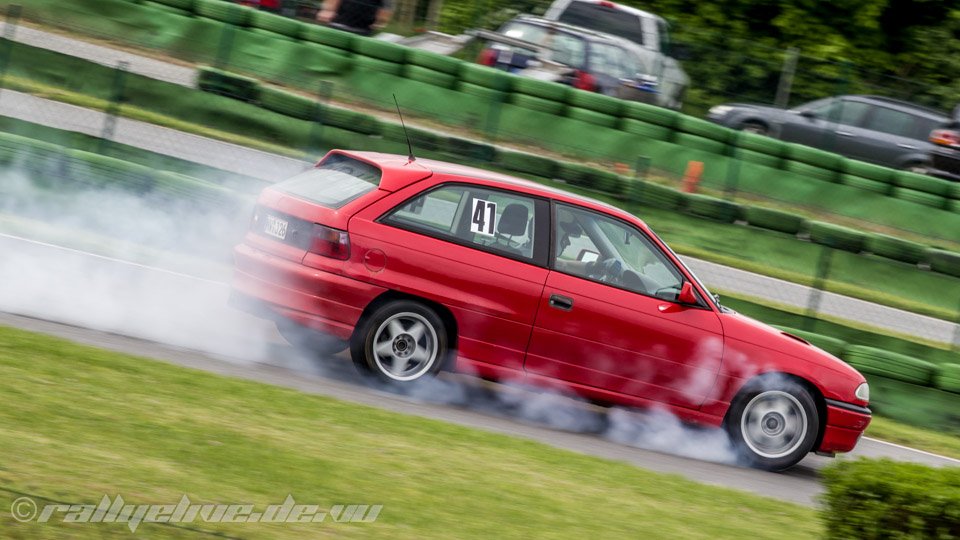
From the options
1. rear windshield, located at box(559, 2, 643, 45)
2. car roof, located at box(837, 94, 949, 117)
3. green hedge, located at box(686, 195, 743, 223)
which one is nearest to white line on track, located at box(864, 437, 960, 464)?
green hedge, located at box(686, 195, 743, 223)

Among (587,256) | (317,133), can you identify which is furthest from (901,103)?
(587,256)

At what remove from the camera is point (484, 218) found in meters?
8.57

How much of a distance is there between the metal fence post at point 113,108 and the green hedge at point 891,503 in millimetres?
10419

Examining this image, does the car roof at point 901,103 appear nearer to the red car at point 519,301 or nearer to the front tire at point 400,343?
the red car at point 519,301

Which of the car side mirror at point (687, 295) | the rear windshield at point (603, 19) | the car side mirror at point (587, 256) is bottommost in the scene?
the car side mirror at point (687, 295)

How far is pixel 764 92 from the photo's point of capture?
67.5ft

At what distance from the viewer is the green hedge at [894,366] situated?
38.3 feet

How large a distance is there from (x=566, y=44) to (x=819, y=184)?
15.5ft

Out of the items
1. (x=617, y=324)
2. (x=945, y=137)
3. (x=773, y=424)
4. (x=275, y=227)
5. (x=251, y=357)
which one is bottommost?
(x=251, y=357)

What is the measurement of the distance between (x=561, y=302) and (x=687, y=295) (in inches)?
36.7

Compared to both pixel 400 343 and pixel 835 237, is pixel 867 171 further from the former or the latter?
pixel 400 343

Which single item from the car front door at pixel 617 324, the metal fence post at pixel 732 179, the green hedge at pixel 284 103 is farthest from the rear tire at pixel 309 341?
the metal fence post at pixel 732 179

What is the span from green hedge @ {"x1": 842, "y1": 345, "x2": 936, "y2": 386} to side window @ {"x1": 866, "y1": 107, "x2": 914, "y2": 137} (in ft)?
33.3

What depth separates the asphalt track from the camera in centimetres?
823
